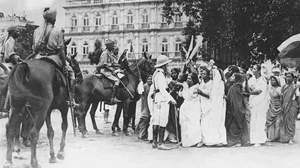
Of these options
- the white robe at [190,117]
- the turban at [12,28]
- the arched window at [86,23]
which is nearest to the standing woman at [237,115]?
the white robe at [190,117]

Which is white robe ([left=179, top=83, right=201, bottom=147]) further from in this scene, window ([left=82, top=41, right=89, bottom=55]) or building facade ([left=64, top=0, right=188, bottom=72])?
window ([left=82, top=41, right=89, bottom=55])


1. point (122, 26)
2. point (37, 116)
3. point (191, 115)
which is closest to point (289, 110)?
point (191, 115)

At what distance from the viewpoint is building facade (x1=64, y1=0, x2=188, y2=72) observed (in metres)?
58.1

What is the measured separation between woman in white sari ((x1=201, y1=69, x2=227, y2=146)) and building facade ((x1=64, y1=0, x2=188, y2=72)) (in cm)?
4680

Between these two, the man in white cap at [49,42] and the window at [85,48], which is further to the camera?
the window at [85,48]

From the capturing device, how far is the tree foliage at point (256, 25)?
68.4 feet

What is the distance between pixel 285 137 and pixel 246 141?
1.33 m

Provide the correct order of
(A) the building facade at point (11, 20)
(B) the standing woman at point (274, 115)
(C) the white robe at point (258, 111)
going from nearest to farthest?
(A) the building facade at point (11, 20)
(C) the white robe at point (258, 111)
(B) the standing woman at point (274, 115)

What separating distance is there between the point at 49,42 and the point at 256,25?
50.6ft

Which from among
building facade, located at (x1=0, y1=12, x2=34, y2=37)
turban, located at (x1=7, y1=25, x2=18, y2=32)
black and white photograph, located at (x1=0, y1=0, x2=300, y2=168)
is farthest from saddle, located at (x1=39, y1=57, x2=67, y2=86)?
turban, located at (x1=7, y1=25, x2=18, y2=32)

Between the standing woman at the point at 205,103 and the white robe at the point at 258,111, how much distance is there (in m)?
1.22

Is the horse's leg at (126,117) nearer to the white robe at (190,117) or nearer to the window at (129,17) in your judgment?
the white robe at (190,117)

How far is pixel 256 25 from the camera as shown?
2186cm

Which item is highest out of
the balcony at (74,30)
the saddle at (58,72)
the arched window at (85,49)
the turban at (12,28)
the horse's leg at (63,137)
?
the balcony at (74,30)
